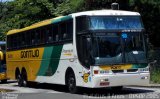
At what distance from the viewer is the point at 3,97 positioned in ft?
61.9

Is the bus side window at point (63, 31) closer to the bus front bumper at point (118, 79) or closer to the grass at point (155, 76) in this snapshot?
the bus front bumper at point (118, 79)

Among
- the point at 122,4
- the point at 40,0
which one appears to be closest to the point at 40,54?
the point at 122,4

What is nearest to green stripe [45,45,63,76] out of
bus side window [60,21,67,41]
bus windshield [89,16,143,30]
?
bus side window [60,21,67,41]

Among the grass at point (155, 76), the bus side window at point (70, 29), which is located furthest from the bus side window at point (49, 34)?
the grass at point (155, 76)

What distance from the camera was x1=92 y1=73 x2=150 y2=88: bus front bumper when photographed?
17.5 metres

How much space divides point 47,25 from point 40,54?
5.92ft

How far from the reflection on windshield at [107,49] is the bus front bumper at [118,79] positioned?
1.97ft

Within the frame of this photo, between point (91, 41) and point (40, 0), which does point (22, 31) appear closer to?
point (91, 41)

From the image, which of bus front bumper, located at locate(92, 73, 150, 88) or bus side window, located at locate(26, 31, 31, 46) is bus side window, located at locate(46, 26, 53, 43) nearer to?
bus side window, located at locate(26, 31, 31, 46)

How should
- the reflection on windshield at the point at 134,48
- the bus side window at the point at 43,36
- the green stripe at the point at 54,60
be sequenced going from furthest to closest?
1. the bus side window at the point at 43,36
2. the green stripe at the point at 54,60
3. the reflection on windshield at the point at 134,48

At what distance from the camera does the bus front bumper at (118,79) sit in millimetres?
17516

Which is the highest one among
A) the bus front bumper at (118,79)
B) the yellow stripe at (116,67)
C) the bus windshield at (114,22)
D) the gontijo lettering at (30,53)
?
the bus windshield at (114,22)

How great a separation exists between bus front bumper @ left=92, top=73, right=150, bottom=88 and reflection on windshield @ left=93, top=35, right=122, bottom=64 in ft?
1.97

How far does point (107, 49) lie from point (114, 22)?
135cm
